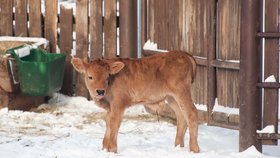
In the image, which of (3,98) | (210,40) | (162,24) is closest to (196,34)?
(210,40)

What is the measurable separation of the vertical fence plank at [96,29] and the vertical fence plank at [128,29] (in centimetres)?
41

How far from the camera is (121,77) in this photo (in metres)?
8.76

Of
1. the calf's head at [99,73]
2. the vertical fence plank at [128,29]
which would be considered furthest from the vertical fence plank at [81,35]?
the calf's head at [99,73]

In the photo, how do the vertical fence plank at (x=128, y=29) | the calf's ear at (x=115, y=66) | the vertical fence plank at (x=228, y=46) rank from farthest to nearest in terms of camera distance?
the vertical fence plank at (x=128, y=29), the vertical fence plank at (x=228, y=46), the calf's ear at (x=115, y=66)

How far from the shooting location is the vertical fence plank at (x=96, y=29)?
12.5m

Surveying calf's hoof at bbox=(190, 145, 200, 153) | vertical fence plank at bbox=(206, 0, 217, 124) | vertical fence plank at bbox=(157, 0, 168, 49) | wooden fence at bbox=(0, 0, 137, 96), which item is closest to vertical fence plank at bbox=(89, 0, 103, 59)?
wooden fence at bbox=(0, 0, 137, 96)

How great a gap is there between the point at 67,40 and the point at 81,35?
0.27 metres

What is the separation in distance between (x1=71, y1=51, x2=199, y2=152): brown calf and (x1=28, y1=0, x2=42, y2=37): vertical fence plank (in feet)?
14.1

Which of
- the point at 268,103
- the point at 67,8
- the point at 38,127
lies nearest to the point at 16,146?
the point at 38,127

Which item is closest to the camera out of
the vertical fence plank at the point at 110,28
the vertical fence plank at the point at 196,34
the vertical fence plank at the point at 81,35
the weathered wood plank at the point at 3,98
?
the vertical fence plank at the point at 196,34

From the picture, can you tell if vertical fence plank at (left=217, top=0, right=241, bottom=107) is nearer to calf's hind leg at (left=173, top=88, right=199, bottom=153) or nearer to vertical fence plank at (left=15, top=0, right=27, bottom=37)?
calf's hind leg at (left=173, top=88, right=199, bottom=153)

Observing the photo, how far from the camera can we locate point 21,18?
12.9 metres

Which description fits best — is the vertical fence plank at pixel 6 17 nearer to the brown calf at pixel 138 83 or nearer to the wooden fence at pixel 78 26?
the wooden fence at pixel 78 26

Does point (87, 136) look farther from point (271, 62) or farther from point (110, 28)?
point (110, 28)
